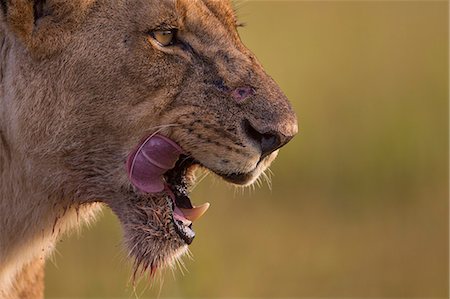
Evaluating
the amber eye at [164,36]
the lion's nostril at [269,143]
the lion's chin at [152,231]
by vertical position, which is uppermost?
the amber eye at [164,36]

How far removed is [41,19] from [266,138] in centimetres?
70

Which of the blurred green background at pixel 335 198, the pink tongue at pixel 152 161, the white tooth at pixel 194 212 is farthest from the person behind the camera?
the blurred green background at pixel 335 198

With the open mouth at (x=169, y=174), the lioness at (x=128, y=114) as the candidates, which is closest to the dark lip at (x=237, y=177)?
the lioness at (x=128, y=114)

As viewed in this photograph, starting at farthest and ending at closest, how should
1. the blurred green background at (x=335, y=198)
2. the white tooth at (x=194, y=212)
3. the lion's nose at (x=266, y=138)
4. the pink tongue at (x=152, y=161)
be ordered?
the blurred green background at (x=335, y=198)
the white tooth at (x=194, y=212)
the pink tongue at (x=152, y=161)
the lion's nose at (x=266, y=138)

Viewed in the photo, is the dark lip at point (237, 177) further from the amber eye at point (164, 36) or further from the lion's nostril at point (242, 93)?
the amber eye at point (164, 36)

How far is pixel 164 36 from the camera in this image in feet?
13.3

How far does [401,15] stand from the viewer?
42.6ft

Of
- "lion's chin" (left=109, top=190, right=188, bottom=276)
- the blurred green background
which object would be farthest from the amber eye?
the blurred green background

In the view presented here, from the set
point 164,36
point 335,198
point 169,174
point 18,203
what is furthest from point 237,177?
point 335,198

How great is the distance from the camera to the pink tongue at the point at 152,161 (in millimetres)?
3969

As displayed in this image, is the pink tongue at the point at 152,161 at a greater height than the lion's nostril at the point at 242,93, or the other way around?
the lion's nostril at the point at 242,93

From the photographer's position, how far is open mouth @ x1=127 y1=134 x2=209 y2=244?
398 centimetres

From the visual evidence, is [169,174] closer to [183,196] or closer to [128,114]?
[183,196]

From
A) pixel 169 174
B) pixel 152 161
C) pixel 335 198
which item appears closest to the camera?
pixel 152 161
